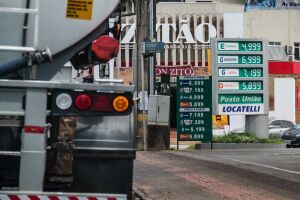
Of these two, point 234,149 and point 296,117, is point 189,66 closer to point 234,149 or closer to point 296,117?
point 296,117

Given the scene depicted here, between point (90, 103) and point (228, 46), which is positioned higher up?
point (228, 46)

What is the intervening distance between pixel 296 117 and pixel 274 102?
1.92 metres

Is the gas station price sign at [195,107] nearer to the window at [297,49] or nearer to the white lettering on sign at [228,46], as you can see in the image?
the white lettering on sign at [228,46]

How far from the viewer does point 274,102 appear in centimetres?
4241

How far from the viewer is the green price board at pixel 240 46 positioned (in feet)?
75.3

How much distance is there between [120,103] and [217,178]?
7617 mm

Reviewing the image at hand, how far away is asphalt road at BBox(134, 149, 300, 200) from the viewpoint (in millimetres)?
9680

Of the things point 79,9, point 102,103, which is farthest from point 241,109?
point 102,103

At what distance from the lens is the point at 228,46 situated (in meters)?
23.0

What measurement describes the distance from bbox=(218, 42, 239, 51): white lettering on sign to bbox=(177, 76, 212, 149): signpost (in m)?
1.41

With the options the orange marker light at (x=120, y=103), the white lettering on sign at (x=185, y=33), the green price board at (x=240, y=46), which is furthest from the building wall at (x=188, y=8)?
the orange marker light at (x=120, y=103)

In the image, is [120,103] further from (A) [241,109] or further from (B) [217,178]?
(A) [241,109]

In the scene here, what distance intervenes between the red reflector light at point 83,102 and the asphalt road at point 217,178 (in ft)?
17.9

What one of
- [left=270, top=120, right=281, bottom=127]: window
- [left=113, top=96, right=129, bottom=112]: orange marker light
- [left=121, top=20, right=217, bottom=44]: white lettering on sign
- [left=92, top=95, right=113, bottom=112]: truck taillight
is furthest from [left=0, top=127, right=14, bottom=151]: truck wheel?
[left=121, top=20, right=217, bottom=44]: white lettering on sign
